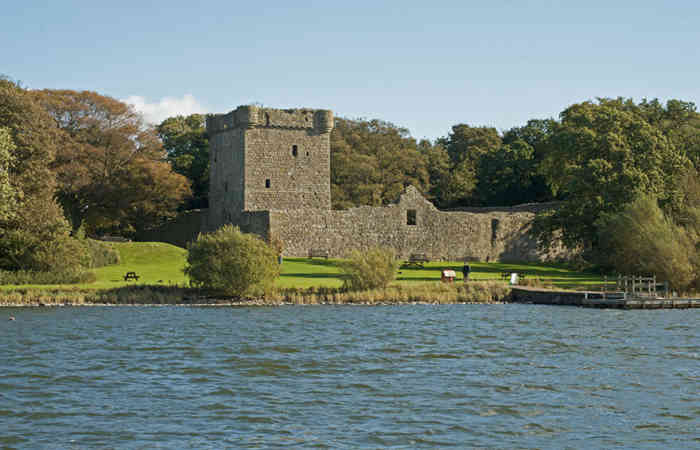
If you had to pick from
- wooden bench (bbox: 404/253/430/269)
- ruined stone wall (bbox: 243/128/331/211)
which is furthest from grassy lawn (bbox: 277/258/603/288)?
ruined stone wall (bbox: 243/128/331/211)

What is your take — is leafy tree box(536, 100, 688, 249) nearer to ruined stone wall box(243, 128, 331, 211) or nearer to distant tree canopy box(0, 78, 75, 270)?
ruined stone wall box(243, 128, 331, 211)

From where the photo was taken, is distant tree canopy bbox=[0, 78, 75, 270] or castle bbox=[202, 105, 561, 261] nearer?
distant tree canopy bbox=[0, 78, 75, 270]

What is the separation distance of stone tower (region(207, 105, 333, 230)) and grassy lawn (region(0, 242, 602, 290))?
4.30 meters

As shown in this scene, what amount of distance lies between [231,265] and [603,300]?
12686mm

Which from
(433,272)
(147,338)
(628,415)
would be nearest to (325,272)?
(433,272)

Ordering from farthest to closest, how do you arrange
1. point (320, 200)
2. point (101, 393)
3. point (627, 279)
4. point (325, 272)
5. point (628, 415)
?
point (320, 200) → point (325, 272) → point (627, 279) → point (101, 393) → point (628, 415)

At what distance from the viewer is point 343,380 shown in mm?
18484

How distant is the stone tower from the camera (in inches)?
1810

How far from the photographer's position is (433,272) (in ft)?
135

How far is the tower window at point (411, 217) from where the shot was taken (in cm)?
4803

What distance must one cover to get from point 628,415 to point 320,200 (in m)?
33.0

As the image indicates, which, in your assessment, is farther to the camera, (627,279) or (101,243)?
(101,243)

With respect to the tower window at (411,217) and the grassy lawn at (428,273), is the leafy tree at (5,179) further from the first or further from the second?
the tower window at (411,217)

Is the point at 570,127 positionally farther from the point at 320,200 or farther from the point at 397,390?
the point at 397,390
